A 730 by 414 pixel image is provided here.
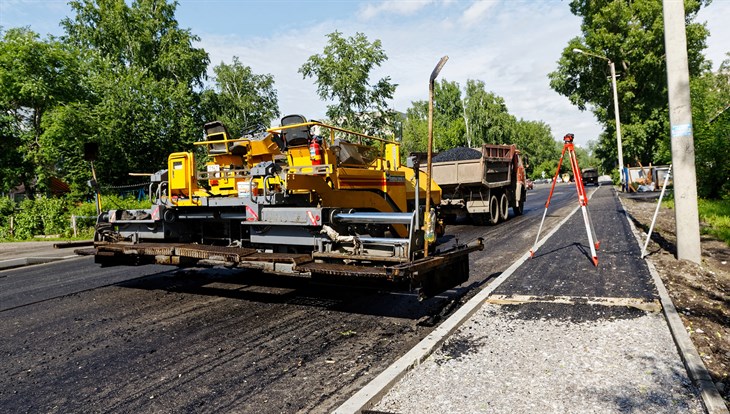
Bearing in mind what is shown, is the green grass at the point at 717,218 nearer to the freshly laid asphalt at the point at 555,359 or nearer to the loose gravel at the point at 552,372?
the freshly laid asphalt at the point at 555,359

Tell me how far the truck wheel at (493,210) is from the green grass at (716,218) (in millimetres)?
5631

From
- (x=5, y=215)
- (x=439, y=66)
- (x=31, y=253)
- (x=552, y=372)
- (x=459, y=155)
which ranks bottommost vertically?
(x=552, y=372)

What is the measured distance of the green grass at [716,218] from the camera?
31.5 ft

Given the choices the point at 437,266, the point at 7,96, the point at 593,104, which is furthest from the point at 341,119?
the point at 437,266

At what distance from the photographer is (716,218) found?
11.2m

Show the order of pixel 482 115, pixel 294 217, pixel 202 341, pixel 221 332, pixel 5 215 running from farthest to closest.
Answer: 1. pixel 482 115
2. pixel 5 215
3. pixel 294 217
4. pixel 221 332
5. pixel 202 341

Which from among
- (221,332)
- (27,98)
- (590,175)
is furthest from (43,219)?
(590,175)

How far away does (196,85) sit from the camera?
38.4 metres

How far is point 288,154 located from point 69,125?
21.0 metres

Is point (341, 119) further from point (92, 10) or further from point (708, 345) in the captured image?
point (708, 345)

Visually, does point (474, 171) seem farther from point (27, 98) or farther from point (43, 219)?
point (27, 98)

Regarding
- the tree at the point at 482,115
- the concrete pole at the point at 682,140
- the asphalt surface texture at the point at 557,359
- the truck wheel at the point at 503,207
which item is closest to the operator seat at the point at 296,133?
the asphalt surface texture at the point at 557,359

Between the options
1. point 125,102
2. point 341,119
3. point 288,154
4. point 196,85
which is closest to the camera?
point 288,154

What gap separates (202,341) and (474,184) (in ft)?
37.2
